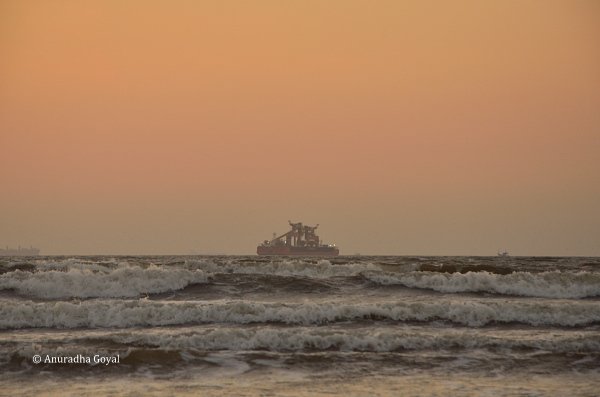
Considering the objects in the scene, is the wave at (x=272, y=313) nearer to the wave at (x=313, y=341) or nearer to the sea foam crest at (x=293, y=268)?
the wave at (x=313, y=341)

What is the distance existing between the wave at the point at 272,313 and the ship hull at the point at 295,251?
410 ft

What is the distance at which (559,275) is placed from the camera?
3272 cm

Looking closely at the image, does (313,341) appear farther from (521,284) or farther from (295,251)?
(295,251)

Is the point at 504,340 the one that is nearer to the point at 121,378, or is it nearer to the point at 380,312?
the point at 380,312

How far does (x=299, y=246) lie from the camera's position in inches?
5940

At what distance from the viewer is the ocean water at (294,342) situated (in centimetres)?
1628

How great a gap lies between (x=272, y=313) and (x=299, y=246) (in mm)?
126546

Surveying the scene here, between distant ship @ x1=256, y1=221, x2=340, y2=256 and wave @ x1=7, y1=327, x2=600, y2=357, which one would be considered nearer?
wave @ x1=7, y1=327, x2=600, y2=357

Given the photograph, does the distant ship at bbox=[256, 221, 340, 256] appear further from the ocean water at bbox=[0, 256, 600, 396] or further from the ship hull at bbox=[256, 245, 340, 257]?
the ocean water at bbox=[0, 256, 600, 396]

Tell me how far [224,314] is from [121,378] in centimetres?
776

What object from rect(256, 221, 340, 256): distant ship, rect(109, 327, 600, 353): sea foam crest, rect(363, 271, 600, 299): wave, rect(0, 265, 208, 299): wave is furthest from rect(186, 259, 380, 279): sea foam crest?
rect(256, 221, 340, 256): distant ship

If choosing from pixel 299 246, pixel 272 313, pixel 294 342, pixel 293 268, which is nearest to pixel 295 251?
pixel 299 246

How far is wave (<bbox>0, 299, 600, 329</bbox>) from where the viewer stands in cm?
2403

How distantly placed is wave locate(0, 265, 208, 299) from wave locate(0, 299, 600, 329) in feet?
18.9
